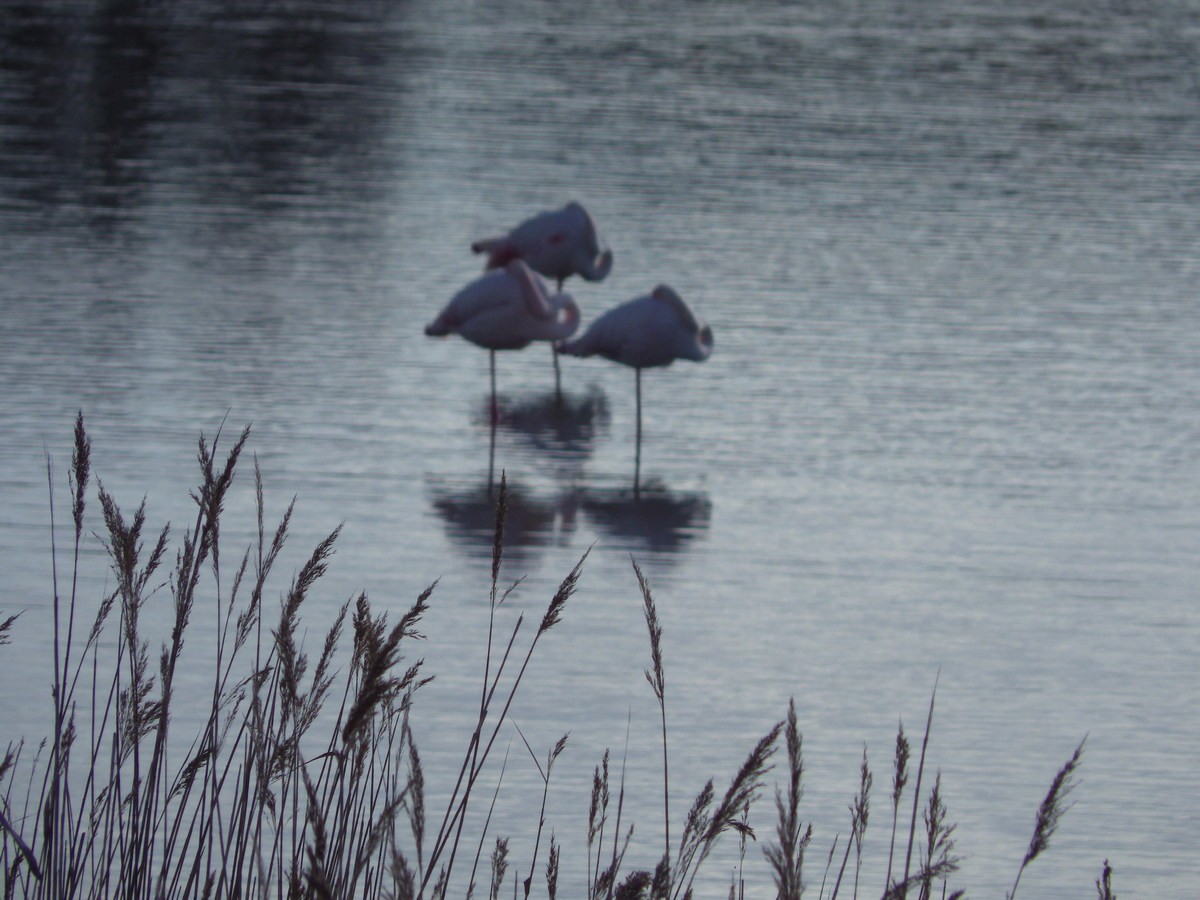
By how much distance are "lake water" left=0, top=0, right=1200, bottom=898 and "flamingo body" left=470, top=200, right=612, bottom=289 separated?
0.29 m

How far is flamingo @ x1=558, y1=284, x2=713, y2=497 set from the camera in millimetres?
7551

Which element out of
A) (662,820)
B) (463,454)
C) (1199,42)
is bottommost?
(662,820)

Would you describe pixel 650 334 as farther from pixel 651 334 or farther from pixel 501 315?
pixel 501 315

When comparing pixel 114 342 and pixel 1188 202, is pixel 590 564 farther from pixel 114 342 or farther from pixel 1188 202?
pixel 1188 202

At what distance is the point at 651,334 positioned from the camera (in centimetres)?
754

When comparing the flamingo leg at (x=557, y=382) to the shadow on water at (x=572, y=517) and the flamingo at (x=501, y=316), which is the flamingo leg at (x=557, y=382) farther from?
the shadow on water at (x=572, y=517)

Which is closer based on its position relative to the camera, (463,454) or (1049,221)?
A: (463,454)

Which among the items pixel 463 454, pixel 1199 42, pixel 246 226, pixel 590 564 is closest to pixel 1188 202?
pixel 246 226

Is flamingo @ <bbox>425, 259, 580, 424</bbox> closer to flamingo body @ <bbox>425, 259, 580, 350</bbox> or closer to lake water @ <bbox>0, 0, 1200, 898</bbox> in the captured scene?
flamingo body @ <bbox>425, 259, 580, 350</bbox>

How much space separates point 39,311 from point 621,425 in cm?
292

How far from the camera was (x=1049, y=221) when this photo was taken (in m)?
12.9

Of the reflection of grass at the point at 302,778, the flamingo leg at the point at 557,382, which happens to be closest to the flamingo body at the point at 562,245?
the flamingo leg at the point at 557,382

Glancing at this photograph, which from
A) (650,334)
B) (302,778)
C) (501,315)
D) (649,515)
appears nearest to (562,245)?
(501,315)

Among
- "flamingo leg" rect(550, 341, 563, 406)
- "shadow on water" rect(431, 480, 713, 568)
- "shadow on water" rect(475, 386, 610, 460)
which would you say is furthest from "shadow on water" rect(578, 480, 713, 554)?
"flamingo leg" rect(550, 341, 563, 406)
